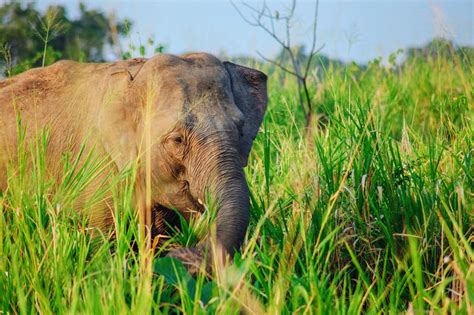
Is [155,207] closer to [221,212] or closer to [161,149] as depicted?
[161,149]

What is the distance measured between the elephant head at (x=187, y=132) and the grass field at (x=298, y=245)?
0.59ft

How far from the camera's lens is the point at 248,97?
5340 mm

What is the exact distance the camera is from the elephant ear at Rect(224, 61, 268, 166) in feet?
16.8

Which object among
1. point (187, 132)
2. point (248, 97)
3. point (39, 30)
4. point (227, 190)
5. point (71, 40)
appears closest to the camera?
point (227, 190)

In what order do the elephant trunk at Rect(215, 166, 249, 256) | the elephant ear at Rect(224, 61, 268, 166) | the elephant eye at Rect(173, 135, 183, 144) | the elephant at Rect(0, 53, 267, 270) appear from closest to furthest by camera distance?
the elephant trunk at Rect(215, 166, 249, 256) < the elephant at Rect(0, 53, 267, 270) < the elephant eye at Rect(173, 135, 183, 144) < the elephant ear at Rect(224, 61, 268, 166)

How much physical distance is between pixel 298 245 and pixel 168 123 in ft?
3.31

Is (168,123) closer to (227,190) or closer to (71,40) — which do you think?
(227,190)

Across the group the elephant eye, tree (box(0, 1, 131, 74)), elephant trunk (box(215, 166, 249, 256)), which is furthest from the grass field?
tree (box(0, 1, 131, 74))

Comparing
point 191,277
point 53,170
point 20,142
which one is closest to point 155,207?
point 53,170

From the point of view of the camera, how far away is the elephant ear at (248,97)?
5105 mm

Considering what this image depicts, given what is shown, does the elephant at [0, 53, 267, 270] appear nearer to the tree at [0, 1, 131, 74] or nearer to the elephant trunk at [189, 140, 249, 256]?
the elephant trunk at [189, 140, 249, 256]

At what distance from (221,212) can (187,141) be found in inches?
25.1

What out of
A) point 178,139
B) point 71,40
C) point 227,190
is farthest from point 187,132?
point 71,40

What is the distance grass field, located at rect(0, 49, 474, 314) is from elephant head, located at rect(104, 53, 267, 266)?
0.59ft
